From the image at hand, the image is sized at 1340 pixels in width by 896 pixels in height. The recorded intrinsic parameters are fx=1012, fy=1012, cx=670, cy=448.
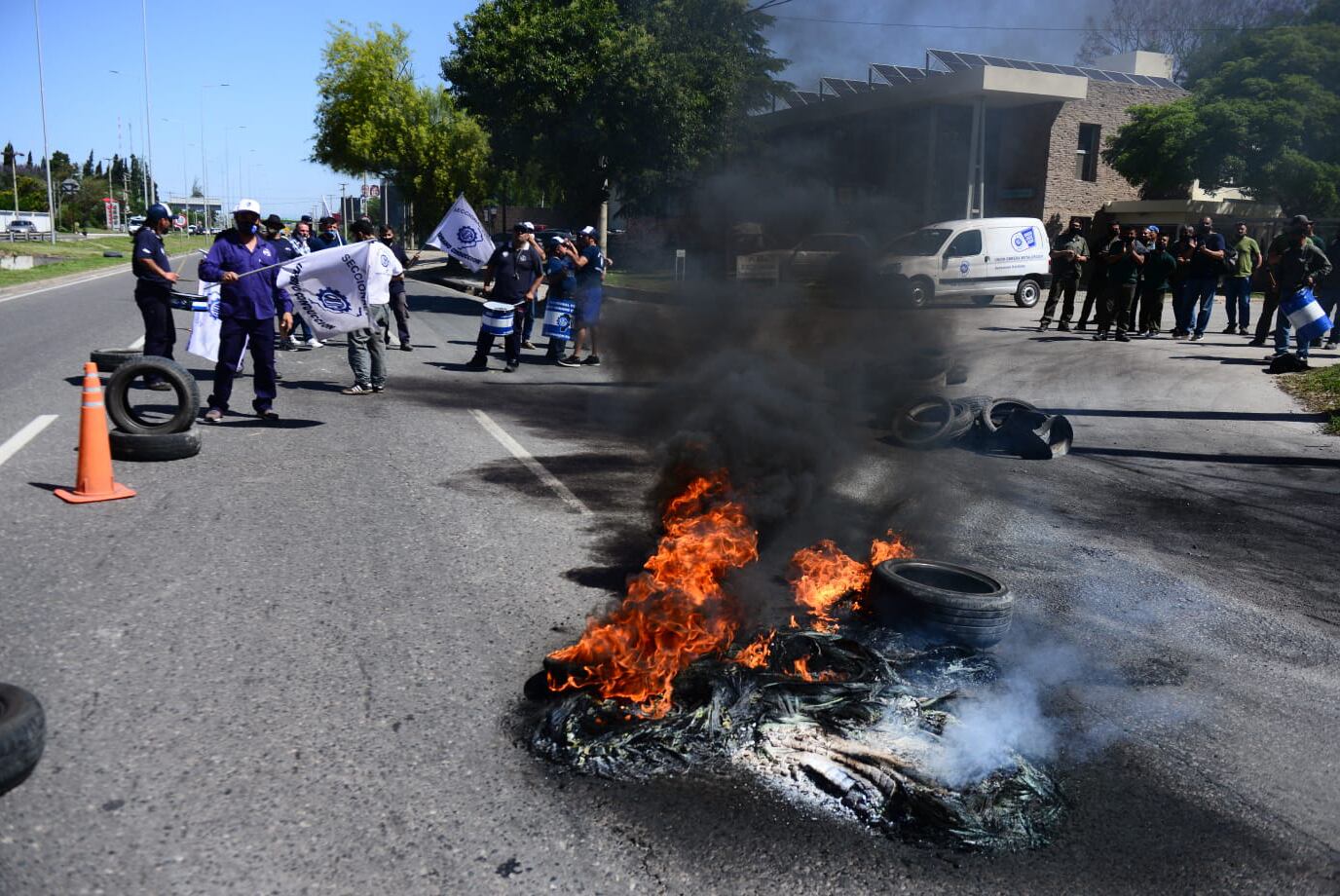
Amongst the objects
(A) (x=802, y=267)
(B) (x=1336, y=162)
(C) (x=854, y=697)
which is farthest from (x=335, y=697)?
(B) (x=1336, y=162)

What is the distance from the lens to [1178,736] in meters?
3.69

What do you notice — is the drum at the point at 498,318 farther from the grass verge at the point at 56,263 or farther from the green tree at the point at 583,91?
the grass verge at the point at 56,263

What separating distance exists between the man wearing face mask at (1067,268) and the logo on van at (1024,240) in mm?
3098

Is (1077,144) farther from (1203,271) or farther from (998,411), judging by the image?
(998,411)

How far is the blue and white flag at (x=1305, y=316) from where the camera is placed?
12883mm

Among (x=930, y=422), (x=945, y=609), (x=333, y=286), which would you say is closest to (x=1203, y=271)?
(x=930, y=422)

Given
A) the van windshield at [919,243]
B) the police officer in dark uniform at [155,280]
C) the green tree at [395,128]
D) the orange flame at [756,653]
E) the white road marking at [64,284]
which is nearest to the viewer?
the orange flame at [756,653]

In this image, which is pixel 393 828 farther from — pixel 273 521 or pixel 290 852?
pixel 273 521

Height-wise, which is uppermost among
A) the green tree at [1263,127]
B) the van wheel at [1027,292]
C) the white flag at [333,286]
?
the green tree at [1263,127]

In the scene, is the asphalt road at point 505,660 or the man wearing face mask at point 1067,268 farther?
the man wearing face mask at point 1067,268

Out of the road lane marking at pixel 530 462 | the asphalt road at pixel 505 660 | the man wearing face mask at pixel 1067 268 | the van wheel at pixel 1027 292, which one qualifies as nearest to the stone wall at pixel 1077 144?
the van wheel at pixel 1027 292

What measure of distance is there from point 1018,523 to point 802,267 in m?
3.08

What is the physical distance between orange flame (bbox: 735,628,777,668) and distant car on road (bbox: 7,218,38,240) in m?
67.2

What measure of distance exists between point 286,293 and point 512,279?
2732mm
